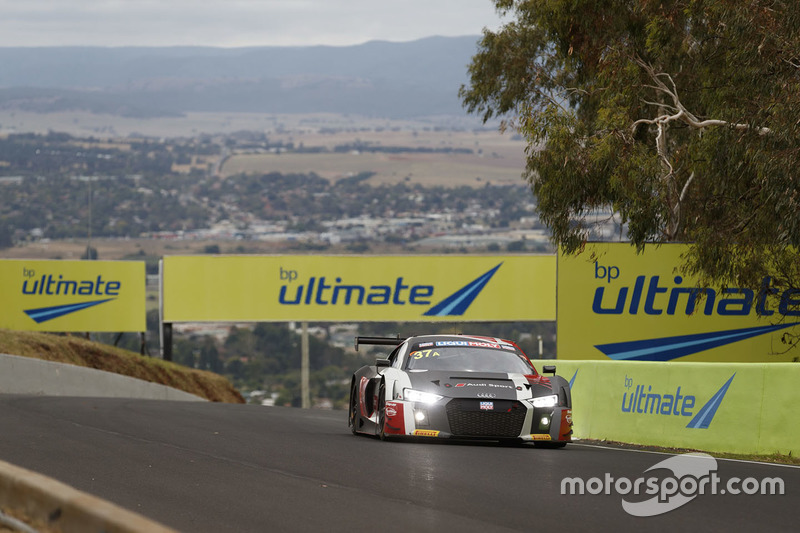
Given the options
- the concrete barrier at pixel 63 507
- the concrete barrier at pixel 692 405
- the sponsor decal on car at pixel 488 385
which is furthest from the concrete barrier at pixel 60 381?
the concrete barrier at pixel 63 507

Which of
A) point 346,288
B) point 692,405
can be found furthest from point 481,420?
point 346,288

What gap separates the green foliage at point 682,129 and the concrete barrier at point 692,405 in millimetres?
3308

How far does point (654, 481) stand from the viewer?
9.88 m

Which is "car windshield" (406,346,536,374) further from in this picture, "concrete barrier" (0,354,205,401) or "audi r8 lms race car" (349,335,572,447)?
"concrete barrier" (0,354,205,401)

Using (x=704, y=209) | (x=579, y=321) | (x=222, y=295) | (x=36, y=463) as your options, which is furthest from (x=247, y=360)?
(x=36, y=463)

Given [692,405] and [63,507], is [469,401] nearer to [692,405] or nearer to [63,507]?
[692,405]

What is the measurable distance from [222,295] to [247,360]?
41.1 m

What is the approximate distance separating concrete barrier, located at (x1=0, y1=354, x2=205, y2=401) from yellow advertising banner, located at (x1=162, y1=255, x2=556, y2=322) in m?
7.42

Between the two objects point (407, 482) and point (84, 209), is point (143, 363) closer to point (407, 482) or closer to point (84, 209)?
point (407, 482)

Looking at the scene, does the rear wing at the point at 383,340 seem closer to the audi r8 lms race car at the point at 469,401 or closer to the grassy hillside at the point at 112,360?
the audi r8 lms race car at the point at 469,401

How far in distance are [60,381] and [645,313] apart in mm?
14415

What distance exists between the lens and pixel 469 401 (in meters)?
13.0

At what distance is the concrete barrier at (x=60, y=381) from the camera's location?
2644 centimetres

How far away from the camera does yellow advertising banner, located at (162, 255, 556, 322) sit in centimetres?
3894
